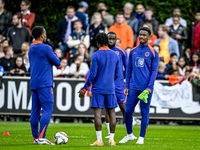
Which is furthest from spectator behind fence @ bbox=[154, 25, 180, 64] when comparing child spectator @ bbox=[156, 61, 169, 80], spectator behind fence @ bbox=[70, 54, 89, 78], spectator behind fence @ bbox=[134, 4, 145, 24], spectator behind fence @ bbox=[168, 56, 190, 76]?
spectator behind fence @ bbox=[70, 54, 89, 78]

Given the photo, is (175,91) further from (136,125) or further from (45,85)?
(45,85)

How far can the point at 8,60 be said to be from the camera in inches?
659

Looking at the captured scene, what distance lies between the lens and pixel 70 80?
16016mm

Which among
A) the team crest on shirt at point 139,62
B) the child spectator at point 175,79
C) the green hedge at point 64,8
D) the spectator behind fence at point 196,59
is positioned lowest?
the child spectator at point 175,79

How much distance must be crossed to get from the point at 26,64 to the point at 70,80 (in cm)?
205

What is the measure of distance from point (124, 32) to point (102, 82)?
883 centimetres

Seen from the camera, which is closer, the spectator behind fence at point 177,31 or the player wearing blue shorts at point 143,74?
the player wearing blue shorts at point 143,74

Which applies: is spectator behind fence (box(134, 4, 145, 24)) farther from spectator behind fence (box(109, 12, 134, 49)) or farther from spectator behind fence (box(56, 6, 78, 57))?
spectator behind fence (box(56, 6, 78, 57))

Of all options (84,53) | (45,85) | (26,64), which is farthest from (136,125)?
(45,85)

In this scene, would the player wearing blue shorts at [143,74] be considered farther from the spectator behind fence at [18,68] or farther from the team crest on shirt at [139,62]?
the spectator behind fence at [18,68]

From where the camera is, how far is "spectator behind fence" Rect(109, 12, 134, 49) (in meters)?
17.0

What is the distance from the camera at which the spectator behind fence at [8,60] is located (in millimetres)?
16641

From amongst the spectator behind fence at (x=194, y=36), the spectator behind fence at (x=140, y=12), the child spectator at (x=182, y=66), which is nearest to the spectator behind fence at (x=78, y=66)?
the spectator behind fence at (x=140, y=12)

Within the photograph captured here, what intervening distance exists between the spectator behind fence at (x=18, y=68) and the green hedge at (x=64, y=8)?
448cm
